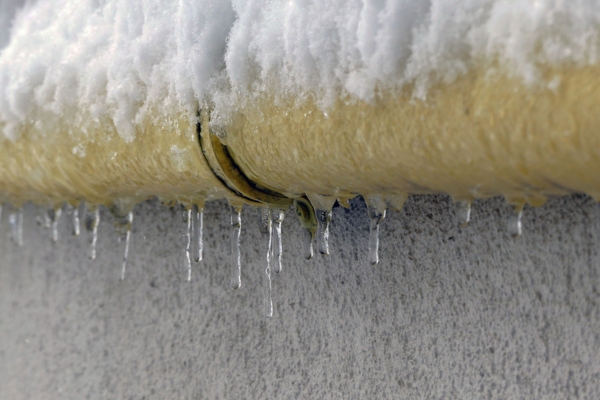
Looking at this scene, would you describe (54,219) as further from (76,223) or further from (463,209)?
(463,209)

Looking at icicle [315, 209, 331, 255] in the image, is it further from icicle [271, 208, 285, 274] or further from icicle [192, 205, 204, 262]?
icicle [192, 205, 204, 262]

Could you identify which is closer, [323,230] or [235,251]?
[323,230]

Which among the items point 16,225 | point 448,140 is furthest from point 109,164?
point 16,225

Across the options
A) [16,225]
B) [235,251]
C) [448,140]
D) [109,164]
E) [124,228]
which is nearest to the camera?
[448,140]

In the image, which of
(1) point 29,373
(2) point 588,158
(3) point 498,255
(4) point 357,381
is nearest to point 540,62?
(2) point 588,158

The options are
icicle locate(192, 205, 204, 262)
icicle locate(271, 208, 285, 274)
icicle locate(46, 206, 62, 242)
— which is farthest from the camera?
icicle locate(46, 206, 62, 242)

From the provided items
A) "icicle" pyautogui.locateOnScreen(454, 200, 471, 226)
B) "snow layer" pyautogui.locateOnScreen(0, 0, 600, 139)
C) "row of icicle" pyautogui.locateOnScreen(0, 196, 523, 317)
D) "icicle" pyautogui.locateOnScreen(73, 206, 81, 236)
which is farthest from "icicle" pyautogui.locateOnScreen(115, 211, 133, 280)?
"icicle" pyautogui.locateOnScreen(454, 200, 471, 226)

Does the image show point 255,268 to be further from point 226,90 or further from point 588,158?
point 588,158
